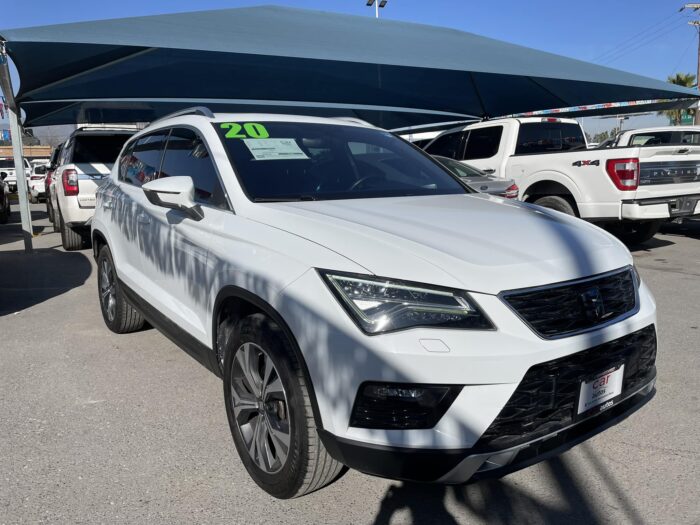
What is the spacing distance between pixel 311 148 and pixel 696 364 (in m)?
3.02

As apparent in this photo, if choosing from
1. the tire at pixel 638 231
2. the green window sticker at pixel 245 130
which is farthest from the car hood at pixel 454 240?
the tire at pixel 638 231

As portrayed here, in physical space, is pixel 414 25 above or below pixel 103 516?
above

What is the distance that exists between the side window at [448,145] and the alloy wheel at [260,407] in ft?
25.8

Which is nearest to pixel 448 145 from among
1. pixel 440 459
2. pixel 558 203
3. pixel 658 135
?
pixel 558 203

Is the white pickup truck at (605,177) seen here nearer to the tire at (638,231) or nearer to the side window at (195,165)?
the tire at (638,231)

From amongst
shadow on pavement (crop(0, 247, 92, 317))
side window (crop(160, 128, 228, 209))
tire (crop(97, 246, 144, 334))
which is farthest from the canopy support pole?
side window (crop(160, 128, 228, 209))

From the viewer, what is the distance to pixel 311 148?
348 centimetres

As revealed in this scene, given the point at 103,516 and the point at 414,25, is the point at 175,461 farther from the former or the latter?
the point at 414,25

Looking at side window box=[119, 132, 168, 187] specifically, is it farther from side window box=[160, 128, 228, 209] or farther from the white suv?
the white suv

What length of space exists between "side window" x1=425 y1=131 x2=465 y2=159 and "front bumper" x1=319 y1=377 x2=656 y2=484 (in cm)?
816

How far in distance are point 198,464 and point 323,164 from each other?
5.86 feet

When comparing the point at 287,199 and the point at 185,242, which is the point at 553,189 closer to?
the point at 287,199

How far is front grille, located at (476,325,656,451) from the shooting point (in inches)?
79.3

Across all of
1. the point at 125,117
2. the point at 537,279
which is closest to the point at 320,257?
the point at 537,279
